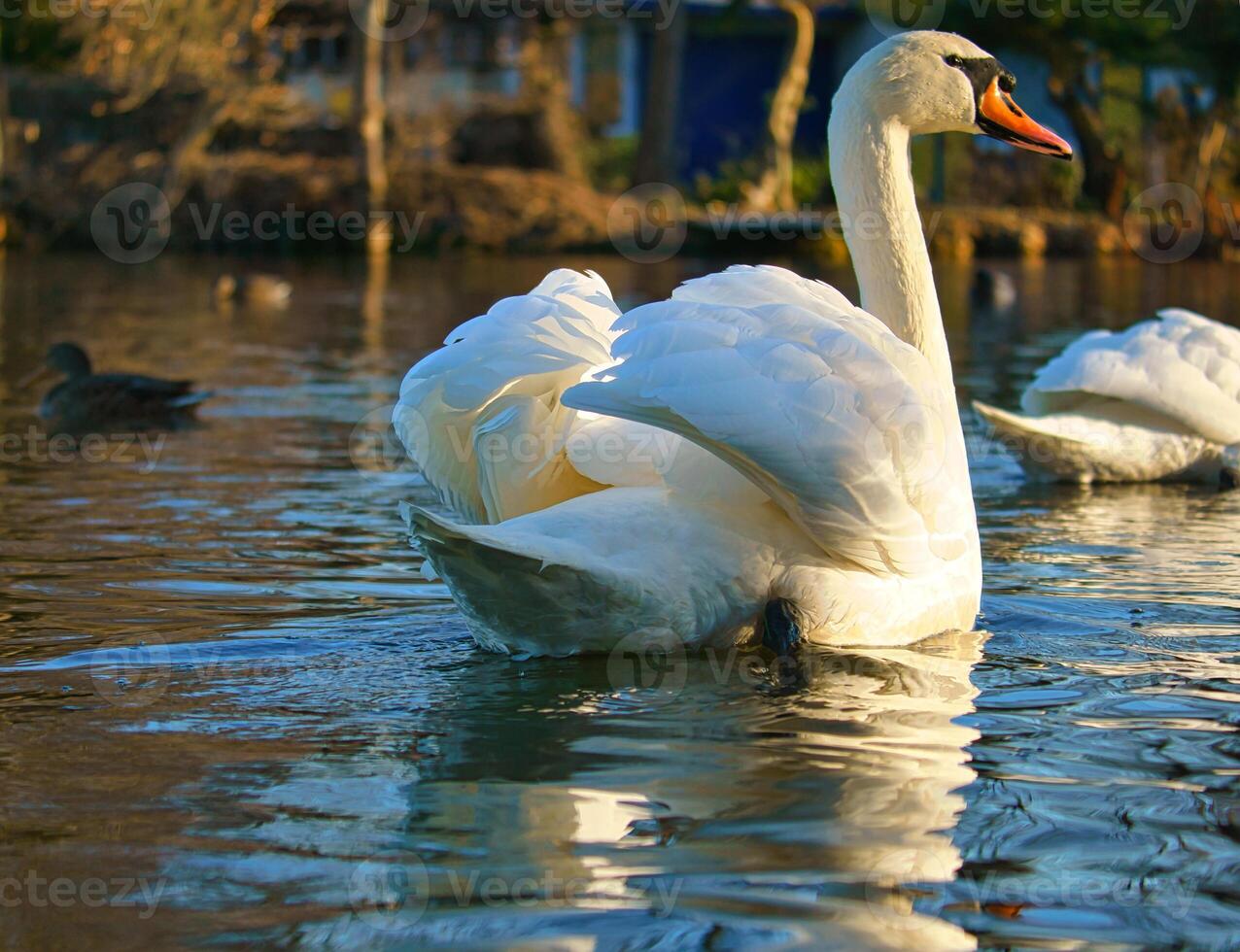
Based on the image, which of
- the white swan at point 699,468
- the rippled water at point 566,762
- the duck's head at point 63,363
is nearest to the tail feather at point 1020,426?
the rippled water at point 566,762

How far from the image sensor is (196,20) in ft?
91.2

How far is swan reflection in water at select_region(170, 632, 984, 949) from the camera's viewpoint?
10.4 feet

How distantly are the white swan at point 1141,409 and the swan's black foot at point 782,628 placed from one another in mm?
3652

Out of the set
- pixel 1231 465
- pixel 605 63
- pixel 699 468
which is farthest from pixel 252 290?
pixel 605 63

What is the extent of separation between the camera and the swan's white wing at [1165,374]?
26.9ft

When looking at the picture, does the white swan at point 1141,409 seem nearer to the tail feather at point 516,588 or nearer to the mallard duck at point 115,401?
the tail feather at point 516,588

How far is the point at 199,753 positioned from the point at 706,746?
1.13 m

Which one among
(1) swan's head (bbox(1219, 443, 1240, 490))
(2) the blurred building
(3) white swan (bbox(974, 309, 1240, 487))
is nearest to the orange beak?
(3) white swan (bbox(974, 309, 1240, 487))

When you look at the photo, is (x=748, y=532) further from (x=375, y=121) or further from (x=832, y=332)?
(x=375, y=121)

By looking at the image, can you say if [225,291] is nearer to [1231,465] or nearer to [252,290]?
[252,290]

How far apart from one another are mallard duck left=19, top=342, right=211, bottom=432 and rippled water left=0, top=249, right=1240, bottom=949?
2832mm

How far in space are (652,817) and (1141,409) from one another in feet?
17.8

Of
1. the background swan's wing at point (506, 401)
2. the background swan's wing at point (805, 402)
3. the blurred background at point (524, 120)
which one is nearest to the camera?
the background swan's wing at point (805, 402)

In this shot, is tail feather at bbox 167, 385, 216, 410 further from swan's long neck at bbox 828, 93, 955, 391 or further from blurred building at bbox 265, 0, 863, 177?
blurred building at bbox 265, 0, 863, 177
